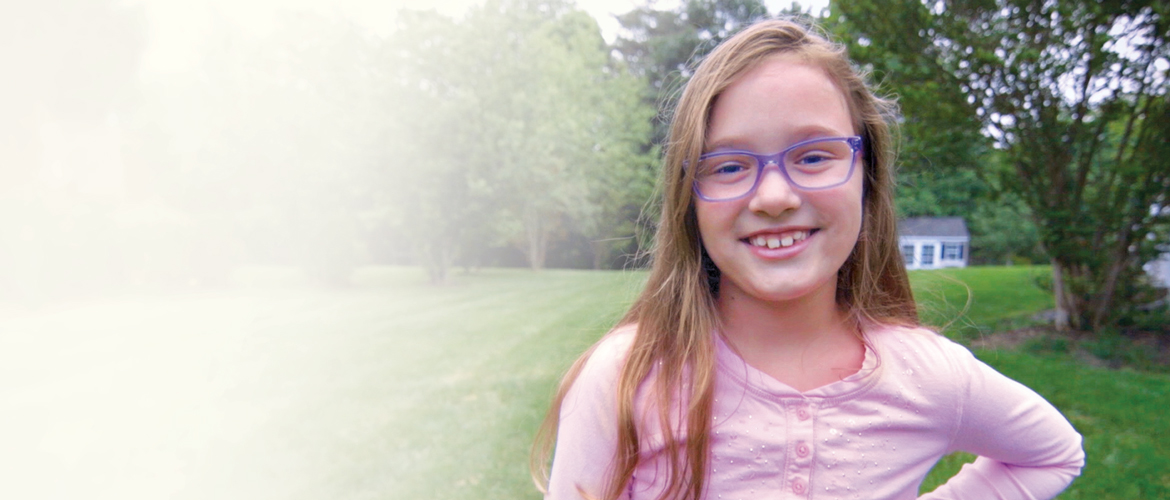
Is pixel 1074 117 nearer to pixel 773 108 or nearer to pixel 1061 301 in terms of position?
pixel 1061 301

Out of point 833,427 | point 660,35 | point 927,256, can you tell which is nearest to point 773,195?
point 833,427

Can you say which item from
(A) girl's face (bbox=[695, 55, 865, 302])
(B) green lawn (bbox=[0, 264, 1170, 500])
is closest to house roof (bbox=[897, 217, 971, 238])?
(B) green lawn (bbox=[0, 264, 1170, 500])

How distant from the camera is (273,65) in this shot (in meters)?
2.47

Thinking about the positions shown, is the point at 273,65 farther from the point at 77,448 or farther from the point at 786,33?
the point at 786,33

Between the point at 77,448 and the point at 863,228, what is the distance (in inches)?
78.8

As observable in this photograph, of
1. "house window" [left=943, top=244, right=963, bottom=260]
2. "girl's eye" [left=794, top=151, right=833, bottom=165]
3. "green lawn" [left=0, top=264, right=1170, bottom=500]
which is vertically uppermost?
"girl's eye" [left=794, top=151, right=833, bottom=165]

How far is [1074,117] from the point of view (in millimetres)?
3752

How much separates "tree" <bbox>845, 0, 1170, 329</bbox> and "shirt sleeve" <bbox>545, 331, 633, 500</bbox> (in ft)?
11.2

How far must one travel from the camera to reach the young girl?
0.70 m

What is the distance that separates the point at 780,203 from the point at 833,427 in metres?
0.25

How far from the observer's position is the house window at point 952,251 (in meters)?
4.92

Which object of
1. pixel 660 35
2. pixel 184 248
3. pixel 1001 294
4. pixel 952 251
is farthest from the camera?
pixel 1001 294

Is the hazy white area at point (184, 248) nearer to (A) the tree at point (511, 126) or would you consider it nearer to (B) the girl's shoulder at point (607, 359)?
(A) the tree at point (511, 126)

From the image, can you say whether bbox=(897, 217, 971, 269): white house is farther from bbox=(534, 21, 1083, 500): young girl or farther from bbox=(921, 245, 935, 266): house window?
Result: bbox=(534, 21, 1083, 500): young girl
